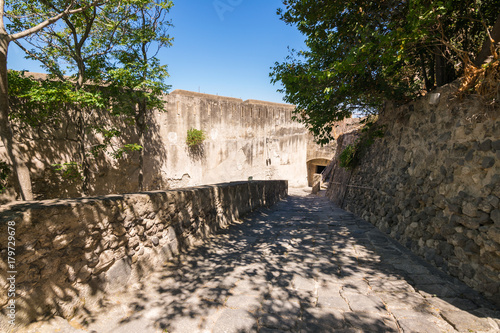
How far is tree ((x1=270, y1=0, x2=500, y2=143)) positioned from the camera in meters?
3.32

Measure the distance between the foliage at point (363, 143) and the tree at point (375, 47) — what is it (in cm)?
73

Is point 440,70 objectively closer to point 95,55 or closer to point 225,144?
point 95,55

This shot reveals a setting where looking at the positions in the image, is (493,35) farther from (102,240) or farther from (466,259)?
(102,240)

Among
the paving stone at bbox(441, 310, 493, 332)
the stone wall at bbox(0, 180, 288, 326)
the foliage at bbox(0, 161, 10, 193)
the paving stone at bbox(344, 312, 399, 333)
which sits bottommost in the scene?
the paving stone at bbox(344, 312, 399, 333)

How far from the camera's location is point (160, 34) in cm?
861

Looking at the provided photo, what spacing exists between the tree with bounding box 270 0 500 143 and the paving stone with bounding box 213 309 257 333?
11.3 ft

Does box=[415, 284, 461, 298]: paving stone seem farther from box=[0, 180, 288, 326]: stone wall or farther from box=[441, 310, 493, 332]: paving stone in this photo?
box=[0, 180, 288, 326]: stone wall

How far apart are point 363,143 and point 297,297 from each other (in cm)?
571

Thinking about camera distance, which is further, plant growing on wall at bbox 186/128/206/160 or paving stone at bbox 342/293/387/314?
plant growing on wall at bbox 186/128/206/160

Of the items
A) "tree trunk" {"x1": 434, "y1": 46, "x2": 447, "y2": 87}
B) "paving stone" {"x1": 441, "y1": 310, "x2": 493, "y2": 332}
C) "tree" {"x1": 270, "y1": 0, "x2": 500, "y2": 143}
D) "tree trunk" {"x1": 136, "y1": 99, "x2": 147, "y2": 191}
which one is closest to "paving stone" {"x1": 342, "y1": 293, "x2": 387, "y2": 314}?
"paving stone" {"x1": 441, "y1": 310, "x2": 493, "y2": 332}

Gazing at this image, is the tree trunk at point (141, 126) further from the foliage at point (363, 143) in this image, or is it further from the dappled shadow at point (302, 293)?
the foliage at point (363, 143)

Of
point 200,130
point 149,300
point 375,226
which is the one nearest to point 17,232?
point 149,300

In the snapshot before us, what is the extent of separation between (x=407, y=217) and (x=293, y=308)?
273 centimetres

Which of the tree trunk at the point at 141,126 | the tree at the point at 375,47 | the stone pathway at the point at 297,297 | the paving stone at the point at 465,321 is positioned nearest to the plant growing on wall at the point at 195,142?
the tree trunk at the point at 141,126
